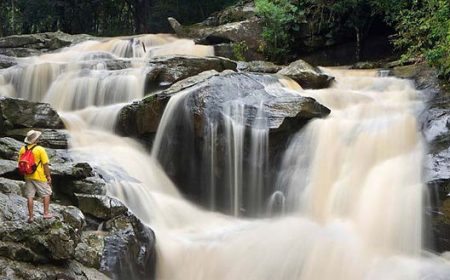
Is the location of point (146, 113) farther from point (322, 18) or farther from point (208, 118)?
point (322, 18)

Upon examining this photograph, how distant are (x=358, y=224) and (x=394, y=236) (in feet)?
2.04

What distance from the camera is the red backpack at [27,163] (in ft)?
17.5

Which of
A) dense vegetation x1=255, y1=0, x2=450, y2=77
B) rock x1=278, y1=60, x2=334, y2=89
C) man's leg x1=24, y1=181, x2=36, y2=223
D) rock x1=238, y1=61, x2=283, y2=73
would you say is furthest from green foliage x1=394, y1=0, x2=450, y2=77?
man's leg x1=24, y1=181, x2=36, y2=223

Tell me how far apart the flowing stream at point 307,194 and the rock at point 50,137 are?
0.33m

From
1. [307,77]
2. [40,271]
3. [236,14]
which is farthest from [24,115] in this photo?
[236,14]

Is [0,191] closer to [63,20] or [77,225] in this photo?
[77,225]

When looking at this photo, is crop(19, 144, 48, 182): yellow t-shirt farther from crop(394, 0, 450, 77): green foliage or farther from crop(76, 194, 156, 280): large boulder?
crop(394, 0, 450, 77): green foliage

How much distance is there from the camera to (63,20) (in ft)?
95.8

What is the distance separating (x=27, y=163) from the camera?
5336 millimetres

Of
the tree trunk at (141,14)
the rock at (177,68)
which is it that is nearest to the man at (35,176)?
the rock at (177,68)

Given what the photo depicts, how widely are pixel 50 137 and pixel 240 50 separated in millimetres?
9327

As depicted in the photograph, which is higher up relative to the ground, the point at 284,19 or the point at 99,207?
the point at 284,19

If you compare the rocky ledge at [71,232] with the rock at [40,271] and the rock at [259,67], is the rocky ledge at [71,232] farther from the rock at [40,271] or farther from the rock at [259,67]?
the rock at [259,67]

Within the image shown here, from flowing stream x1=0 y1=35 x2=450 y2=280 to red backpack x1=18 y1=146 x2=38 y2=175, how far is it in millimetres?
2699
